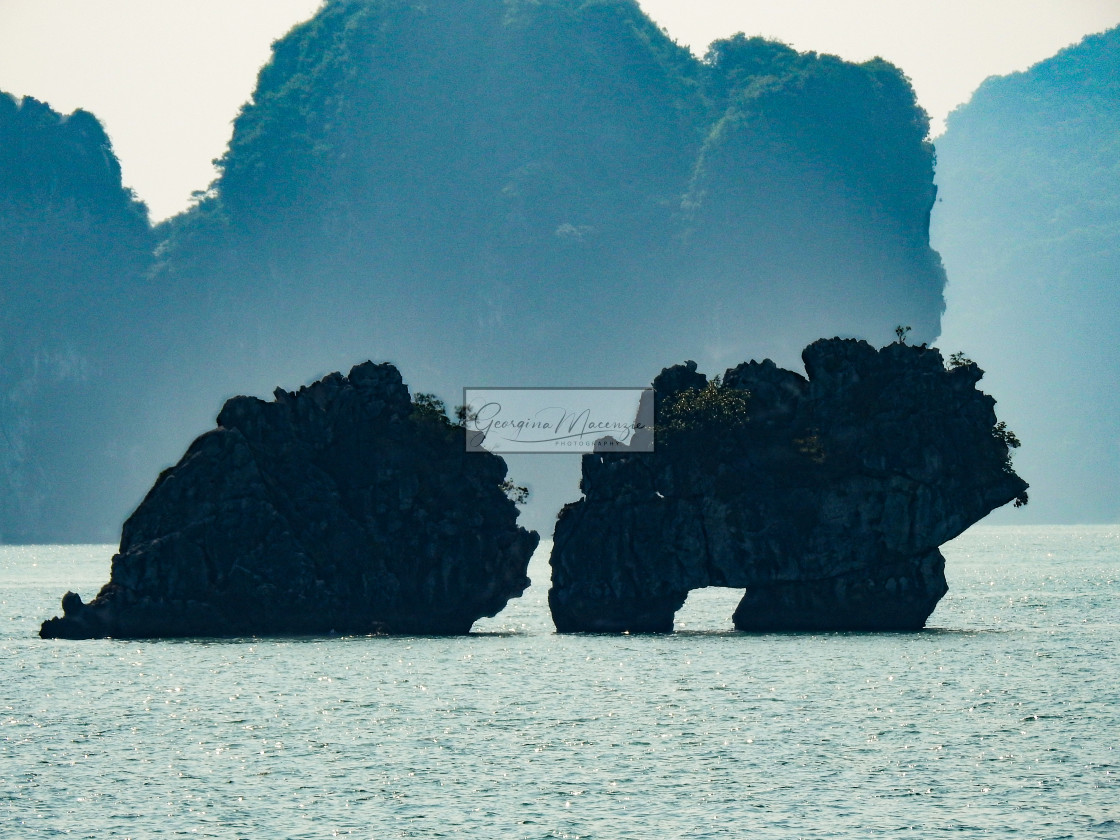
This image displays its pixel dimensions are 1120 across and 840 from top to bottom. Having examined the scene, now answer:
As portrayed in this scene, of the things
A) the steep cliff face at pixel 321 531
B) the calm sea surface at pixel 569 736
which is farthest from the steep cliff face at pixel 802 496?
the steep cliff face at pixel 321 531

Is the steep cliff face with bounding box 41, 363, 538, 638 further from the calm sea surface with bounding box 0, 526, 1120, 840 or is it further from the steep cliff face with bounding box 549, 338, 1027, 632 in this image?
the steep cliff face with bounding box 549, 338, 1027, 632

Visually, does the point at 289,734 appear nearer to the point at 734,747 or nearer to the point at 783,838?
the point at 734,747

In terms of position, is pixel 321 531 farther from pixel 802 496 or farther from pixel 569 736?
pixel 569 736

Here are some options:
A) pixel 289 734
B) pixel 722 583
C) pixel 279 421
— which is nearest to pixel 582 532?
Answer: pixel 722 583

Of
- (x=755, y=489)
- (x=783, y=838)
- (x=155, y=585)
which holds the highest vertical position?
(x=755, y=489)

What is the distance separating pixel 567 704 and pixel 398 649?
2078 cm

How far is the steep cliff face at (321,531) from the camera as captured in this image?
280 ft

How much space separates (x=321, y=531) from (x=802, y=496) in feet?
89.3

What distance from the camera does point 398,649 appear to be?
8438 centimetres

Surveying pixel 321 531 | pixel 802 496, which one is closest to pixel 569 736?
pixel 802 496

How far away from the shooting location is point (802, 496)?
87.2 metres

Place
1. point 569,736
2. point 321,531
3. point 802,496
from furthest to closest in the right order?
point 321,531 → point 802,496 → point 569,736

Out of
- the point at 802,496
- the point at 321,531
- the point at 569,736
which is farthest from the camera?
the point at 321,531

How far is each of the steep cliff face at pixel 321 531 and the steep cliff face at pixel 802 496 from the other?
19.9 ft
